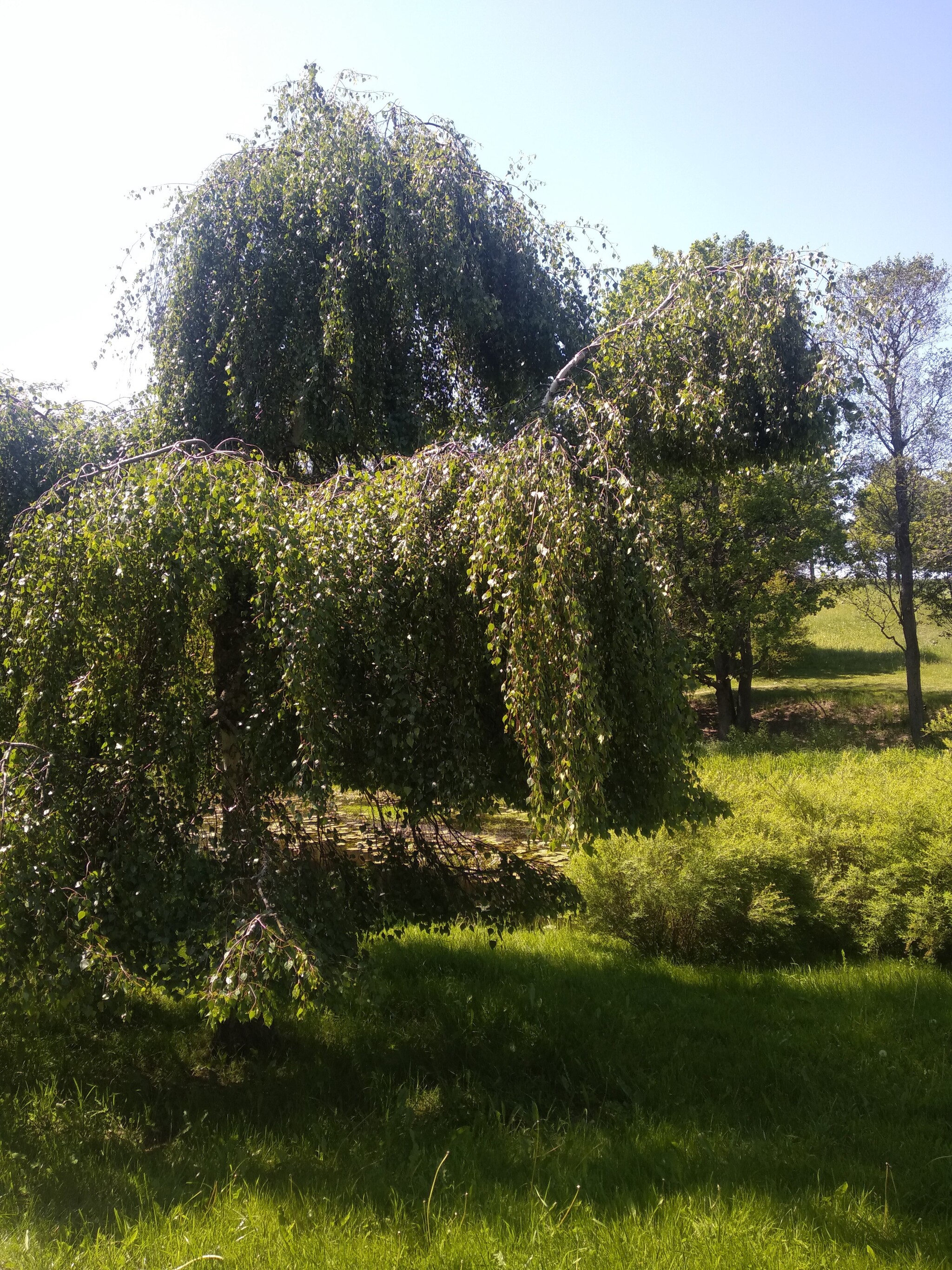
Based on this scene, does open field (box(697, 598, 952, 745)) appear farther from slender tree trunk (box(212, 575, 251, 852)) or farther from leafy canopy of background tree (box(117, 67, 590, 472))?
slender tree trunk (box(212, 575, 251, 852))

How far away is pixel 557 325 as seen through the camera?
6523 millimetres

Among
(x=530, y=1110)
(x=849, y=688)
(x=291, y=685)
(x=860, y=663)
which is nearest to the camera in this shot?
(x=291, y=685)

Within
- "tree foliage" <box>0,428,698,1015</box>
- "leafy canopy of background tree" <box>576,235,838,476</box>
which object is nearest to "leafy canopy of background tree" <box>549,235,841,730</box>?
"leafy canopy of background tree" <box>576,235,838,476</box>

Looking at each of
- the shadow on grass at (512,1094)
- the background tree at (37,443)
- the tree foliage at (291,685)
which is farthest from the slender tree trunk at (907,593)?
the background tree at (37,443)

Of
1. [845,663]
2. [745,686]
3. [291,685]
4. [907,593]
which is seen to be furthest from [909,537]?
[291,685]

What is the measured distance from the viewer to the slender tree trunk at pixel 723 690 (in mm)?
19672

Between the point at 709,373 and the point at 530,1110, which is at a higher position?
the point at 709,373

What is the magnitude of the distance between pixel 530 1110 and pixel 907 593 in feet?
52.9

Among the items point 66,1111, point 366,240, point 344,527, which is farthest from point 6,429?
point 66,1111

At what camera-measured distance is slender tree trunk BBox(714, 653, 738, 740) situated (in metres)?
19.7

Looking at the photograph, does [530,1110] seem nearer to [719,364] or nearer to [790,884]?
[790,884]

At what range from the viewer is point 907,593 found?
17.5 metres

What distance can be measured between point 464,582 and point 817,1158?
10.6 feet

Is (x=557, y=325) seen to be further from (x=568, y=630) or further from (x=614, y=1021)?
(x=614, y=1021)
